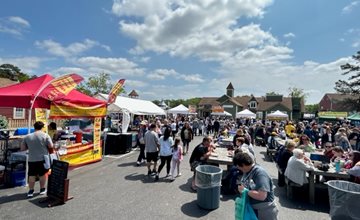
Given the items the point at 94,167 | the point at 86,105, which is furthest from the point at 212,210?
the point at 86,105

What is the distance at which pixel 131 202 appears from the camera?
5215 mm

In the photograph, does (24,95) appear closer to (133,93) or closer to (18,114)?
(18,114)

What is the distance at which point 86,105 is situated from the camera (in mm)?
8305

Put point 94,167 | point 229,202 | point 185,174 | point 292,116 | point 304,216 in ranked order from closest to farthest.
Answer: point 304,216 < point 229,202 < point 185,174 < point 94,167 < point 292,116

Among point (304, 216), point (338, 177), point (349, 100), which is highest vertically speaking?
point (349, 100)

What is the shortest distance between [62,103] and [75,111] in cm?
65

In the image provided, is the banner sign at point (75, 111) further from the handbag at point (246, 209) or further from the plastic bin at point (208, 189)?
the handbag at point (246, 209)

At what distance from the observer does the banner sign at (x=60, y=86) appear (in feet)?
22.0

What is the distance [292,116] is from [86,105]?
5060 centimetres

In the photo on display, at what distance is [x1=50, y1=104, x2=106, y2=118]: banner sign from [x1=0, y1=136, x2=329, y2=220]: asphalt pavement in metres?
1.92

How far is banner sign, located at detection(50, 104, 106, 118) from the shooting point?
6.93 m

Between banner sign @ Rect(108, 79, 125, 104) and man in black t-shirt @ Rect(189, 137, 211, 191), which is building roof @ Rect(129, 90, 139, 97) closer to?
banner sign @ Rect(108, 79, 125, 104)

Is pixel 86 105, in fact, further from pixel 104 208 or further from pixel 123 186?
pixel 104 208

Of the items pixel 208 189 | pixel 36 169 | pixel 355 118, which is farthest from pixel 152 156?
pixel 355 118
